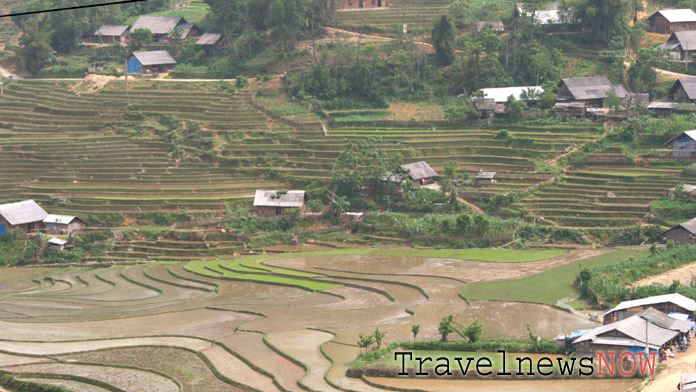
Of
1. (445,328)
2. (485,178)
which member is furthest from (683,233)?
(445,328)

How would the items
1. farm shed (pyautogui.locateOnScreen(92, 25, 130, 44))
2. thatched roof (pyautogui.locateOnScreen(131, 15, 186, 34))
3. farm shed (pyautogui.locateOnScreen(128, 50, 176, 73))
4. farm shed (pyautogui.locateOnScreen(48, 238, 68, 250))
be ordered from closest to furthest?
farm shed (pyautogui.locateOnScreen(48, 238, 68, 250)) < farm shed (pyautogui.locateOnScreen(128, 50, 176, 73)) < thatched roof (pyautogui.locateOnScreen(131, 15, 186, 34)) < farm shed (pyautogui.locateOnScreen(92, 25, 130, 44))

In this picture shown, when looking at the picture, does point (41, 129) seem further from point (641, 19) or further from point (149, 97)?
point (641, 19)

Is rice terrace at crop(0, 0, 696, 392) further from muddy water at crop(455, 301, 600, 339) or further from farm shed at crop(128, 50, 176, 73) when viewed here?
farm shed at crop(128, 50, 176, 73)

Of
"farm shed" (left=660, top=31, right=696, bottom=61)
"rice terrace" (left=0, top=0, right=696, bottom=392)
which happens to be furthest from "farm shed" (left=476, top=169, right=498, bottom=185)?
"farm shed" (left=660, top=31, right=696, bottom=61)

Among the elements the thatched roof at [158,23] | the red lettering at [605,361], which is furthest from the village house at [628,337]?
the thatched roof at [158,23]

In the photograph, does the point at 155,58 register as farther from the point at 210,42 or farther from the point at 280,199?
the point at 280,199

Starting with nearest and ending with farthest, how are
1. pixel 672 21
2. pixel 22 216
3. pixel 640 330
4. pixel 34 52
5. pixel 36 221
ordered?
pixel 640 330, pixel 22 216, pixel 36 221, pixel 672 21, pixel 34 52
